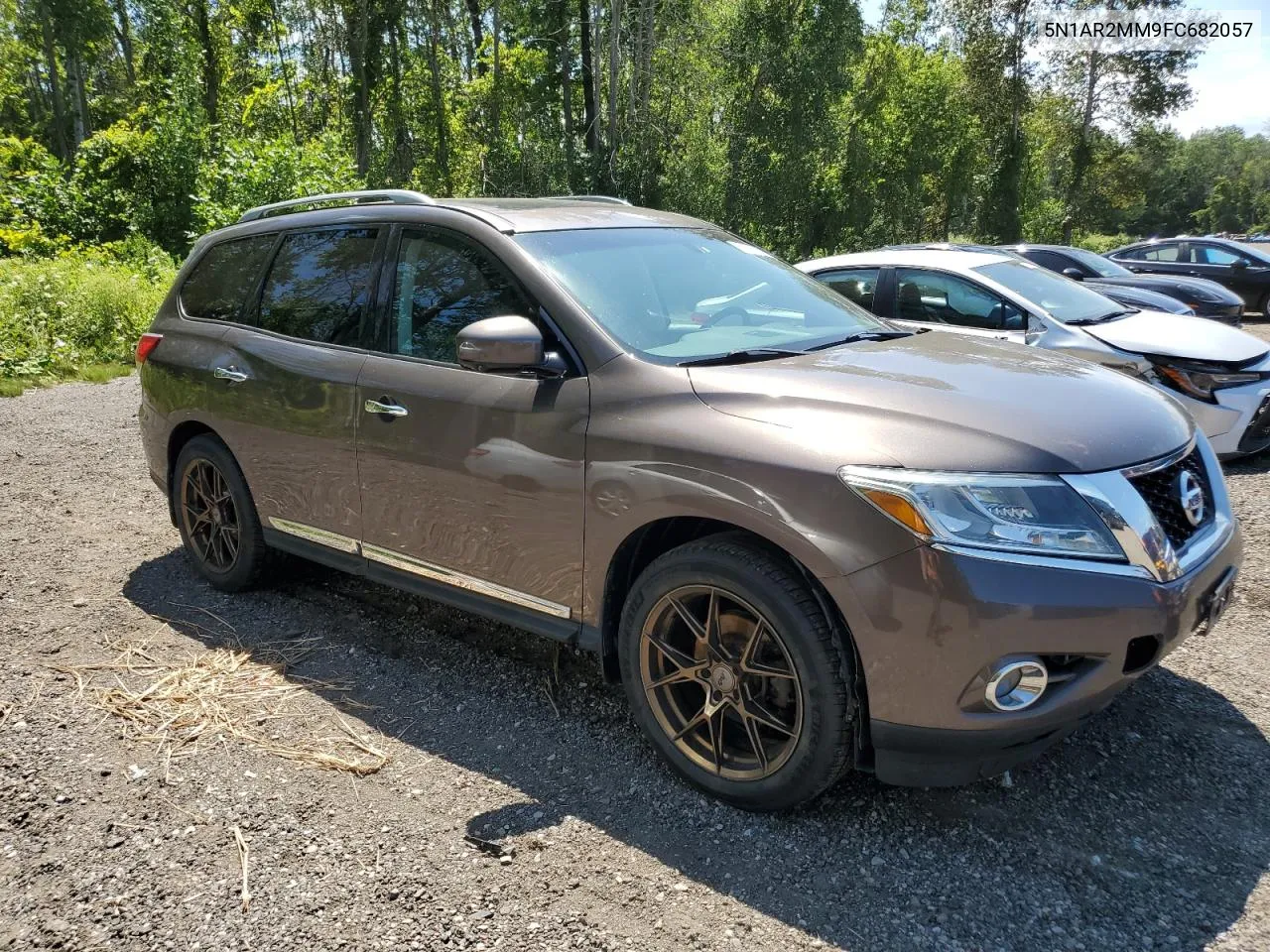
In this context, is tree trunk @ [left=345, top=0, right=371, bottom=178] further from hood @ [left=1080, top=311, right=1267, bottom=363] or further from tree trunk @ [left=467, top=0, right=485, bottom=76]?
hood @ [left=1080, top=311, right=1267, bottom=363]

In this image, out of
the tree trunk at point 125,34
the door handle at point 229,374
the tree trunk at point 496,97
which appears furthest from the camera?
the tree trunk at point 125,34

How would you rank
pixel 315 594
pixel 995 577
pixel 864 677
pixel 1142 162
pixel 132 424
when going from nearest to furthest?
pixel 995 577
pixel 864 677
pixel 315 594
pixel 132 424
pixel 1142 162

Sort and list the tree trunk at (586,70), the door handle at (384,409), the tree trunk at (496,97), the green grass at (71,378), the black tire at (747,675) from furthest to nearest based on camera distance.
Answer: the tree trunk at (496,97), the tree trunk at (586,70), the green grass at (71,378), the door handle at (384,409), the black tire at (747,675)

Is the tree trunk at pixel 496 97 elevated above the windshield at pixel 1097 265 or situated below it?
above

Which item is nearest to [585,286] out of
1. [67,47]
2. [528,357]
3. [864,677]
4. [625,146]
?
[528,357]

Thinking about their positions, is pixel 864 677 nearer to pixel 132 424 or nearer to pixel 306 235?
pixel 306 235

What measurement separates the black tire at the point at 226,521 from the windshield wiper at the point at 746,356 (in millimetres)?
2512

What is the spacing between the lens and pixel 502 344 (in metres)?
2.95

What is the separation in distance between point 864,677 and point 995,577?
45cm

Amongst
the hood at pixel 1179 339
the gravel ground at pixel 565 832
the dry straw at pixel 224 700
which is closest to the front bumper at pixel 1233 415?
the hood at pixel 1179 339

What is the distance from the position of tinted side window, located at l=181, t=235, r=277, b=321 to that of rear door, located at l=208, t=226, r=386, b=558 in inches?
5.5

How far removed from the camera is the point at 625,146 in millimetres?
21750

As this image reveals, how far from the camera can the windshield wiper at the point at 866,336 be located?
3.32 metres

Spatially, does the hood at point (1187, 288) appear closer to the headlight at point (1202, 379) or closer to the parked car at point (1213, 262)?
the parked car at point (1213, 262)
